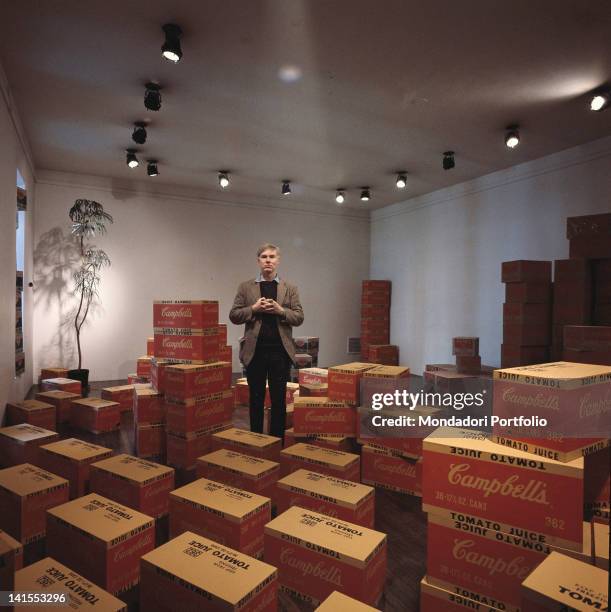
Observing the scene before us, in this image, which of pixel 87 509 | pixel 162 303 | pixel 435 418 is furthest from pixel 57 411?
pixel 435 418

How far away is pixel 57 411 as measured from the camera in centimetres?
372

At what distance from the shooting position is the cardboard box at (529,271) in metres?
4.01

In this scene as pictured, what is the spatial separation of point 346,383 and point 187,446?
1045mm

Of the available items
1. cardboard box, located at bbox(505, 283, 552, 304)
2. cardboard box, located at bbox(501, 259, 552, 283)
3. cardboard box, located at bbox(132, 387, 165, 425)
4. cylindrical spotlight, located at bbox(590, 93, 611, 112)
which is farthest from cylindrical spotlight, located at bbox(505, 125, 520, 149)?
cardboard box, located at bbox(132, 387, 165, 425)

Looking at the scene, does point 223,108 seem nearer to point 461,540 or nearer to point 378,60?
point 378,60

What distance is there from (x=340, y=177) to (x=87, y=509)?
4.63 meters

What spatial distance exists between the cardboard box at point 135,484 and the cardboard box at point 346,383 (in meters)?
1.11

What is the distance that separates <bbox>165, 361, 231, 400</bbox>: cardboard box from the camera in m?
2.72

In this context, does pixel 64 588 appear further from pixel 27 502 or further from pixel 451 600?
pixel 451 600

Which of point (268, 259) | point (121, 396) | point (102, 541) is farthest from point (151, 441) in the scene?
point (102, 541)

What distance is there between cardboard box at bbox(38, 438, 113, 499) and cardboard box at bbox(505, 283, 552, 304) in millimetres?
3531

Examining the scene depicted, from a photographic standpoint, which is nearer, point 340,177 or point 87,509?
point 87,509

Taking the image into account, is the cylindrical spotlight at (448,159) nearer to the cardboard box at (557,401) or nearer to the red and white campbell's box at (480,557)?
the cardboard box at (557,401)

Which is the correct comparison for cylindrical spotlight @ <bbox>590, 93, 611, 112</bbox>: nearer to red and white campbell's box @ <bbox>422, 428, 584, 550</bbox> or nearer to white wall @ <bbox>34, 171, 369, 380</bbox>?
red and white campbell's box @ <bbox>422, 428, 584, 550</bbox>
